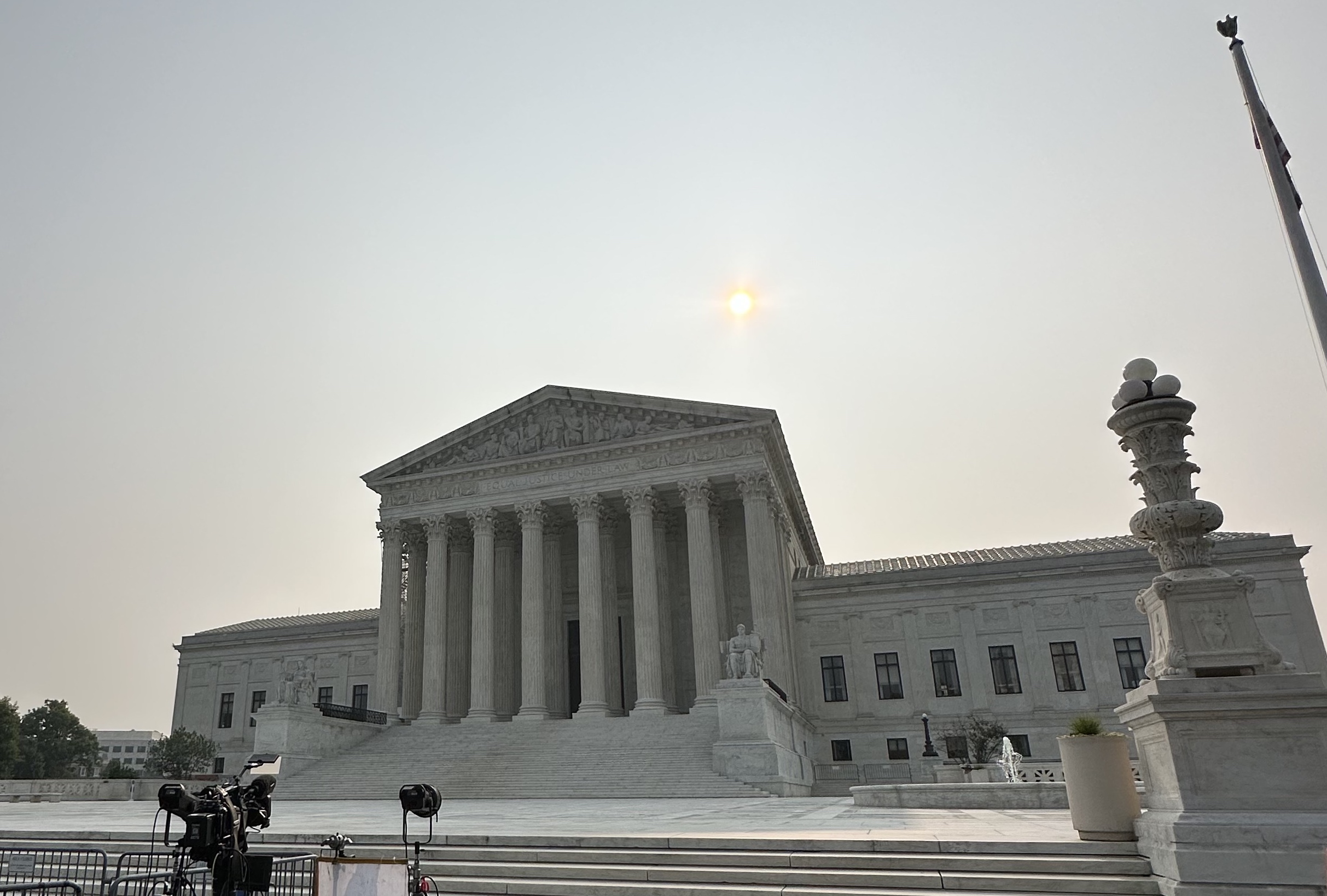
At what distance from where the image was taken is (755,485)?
1609 inches

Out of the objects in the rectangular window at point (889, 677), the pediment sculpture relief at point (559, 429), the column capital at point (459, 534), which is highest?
the pediment sculpture relief at point (559, 429)

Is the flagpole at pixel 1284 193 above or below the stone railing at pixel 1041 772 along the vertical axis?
above

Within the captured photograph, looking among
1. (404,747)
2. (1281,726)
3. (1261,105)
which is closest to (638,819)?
(1281,726)

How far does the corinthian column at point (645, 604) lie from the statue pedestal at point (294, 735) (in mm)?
13158

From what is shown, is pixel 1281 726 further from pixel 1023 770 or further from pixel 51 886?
pixel 1023 770

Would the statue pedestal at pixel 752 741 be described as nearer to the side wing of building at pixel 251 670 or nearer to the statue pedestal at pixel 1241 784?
the statue pedestal at pixel 1241 784

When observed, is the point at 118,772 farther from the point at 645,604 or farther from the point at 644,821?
the point at 644,821

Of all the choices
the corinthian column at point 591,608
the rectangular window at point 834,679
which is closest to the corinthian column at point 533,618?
the corinthian column at point 591,608

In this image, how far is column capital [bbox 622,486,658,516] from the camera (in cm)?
4197

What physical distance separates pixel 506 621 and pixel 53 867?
33.9 meters

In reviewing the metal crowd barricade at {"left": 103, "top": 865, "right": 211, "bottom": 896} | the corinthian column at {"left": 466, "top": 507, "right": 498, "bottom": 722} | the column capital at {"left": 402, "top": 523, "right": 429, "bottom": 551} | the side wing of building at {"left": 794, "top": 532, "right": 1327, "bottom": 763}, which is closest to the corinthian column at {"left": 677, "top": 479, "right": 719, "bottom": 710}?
the side wing of building at {"left": 794, "top": 532, "right": 1327, "bottom": 763}

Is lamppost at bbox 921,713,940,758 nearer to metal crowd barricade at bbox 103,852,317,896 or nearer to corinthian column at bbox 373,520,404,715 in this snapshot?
corinthian column at bbox 373,520,404,715

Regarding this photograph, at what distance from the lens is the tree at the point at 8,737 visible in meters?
62.0

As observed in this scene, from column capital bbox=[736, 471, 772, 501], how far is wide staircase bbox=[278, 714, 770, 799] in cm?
1061
